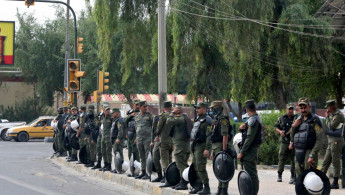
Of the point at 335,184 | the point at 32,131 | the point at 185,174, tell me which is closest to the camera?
the point at 185,174

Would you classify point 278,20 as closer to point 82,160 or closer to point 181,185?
point 82,160

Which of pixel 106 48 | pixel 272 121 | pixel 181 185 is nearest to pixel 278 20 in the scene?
pixel 106 48

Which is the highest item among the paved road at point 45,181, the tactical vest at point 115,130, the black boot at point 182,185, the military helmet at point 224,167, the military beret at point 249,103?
the military beret at point 249,103

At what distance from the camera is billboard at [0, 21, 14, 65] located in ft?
152

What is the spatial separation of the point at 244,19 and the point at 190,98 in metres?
5.53

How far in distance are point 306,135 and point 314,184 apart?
1.05 meters

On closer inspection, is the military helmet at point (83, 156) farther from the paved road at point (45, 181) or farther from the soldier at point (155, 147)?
the soldier at point (155, 147)

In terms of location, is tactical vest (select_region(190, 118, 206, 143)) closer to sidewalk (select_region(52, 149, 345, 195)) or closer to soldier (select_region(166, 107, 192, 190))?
soldier (select_region(166, 107, 192, 190))

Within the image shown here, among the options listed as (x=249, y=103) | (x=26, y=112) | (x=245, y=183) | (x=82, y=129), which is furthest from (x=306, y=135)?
(x=26, y=112)

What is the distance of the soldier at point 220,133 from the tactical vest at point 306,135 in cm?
118

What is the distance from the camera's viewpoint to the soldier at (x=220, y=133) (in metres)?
10.9

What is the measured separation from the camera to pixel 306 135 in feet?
35.5

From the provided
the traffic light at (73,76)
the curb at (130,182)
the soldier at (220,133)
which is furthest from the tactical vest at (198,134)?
the traffic light at (73,76)

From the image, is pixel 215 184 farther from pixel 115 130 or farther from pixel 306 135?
pixel 115 130
